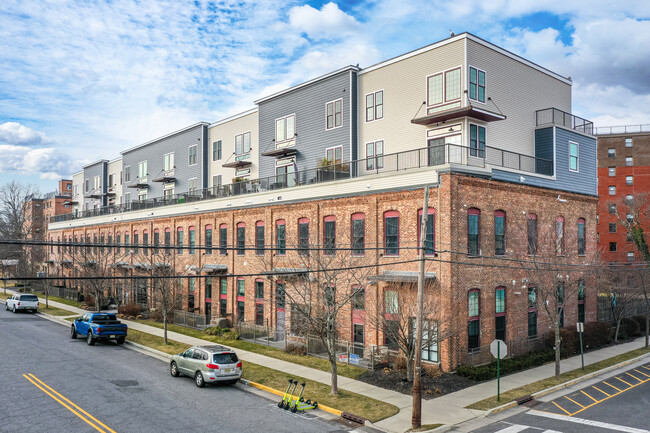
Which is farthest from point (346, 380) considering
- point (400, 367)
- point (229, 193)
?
point (229, 193)

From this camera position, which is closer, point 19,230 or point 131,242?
point 131,242

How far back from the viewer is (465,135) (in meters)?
27.4

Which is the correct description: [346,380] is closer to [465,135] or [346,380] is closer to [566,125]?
A: [465,135]

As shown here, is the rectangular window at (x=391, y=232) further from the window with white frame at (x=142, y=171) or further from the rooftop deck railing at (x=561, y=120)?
the window with white frame at (x=142, y=171)

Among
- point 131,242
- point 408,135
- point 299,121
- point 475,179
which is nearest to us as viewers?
point 475,179

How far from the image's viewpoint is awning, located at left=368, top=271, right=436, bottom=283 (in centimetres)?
2438

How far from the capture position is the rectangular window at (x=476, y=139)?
27656mm

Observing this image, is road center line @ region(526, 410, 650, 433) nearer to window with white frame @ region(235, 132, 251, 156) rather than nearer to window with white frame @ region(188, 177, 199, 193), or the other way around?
window with white frame @ region(235, 132, 251, 156)

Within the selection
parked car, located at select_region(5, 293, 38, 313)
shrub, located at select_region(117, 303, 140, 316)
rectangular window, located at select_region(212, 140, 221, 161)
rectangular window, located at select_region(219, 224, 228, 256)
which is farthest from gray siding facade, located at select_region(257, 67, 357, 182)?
parked car, located at select_region(5, 293, 38, 313)

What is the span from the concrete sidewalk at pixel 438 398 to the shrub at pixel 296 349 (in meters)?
1.73

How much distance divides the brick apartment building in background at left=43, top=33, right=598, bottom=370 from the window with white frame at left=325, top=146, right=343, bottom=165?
0.11 m

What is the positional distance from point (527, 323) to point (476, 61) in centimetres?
1510

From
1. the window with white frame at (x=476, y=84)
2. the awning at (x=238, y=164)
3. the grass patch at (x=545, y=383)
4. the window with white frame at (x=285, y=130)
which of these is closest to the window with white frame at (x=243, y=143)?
the awning at (x=238, y=164)

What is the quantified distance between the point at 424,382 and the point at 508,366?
5315mm
